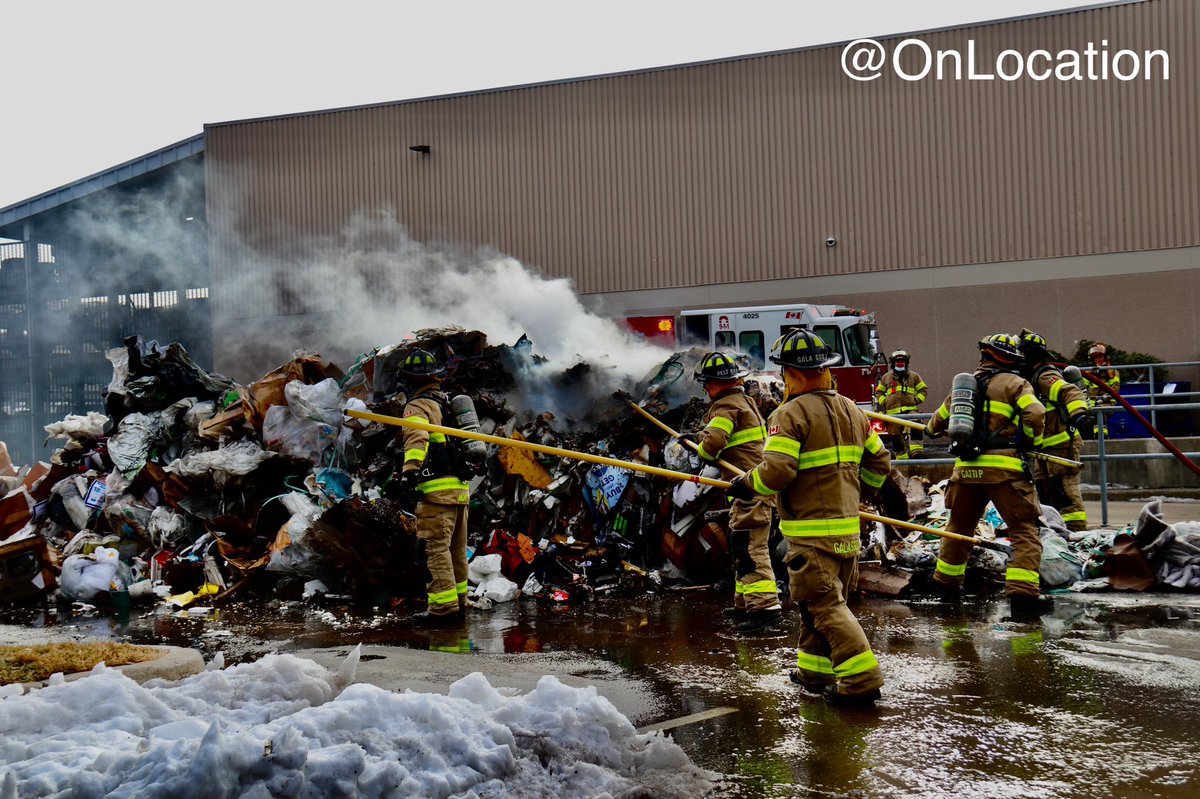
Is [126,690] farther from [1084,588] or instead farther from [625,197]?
[625,197]

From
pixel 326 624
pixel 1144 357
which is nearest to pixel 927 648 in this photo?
pixel 326 624

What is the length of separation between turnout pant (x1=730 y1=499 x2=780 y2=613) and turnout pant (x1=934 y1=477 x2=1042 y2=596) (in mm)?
1409

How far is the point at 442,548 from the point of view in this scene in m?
7.81

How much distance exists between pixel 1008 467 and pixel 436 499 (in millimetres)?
4143

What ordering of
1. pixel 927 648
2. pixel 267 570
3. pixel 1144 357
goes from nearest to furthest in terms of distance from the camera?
1. pixel 927 648
2. pixel 267 570
3. pixel 1144 357

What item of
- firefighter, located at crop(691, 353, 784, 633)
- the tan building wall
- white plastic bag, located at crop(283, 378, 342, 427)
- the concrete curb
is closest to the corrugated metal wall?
the tan building wall

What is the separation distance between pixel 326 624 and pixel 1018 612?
502 centimetres

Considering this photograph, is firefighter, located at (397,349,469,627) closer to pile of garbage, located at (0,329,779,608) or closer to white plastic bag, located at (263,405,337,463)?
pile of garbage, located at (0,329,779,608)

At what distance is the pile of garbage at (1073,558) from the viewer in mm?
8141

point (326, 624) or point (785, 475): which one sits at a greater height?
point (785, 475)

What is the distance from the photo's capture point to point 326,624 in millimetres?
7941

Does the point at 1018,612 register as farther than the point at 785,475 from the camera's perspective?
Yes

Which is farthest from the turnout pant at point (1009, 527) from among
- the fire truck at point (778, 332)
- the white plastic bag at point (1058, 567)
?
the fire truck at point (778, 332)

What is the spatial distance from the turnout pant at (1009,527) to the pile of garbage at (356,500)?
1.87 metres
